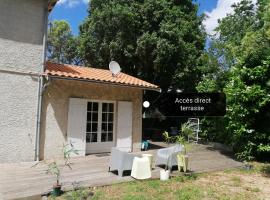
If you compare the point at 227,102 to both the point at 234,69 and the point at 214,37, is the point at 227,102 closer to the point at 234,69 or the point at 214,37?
the point at 234,69

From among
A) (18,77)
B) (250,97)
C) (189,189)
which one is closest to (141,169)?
(189,189)

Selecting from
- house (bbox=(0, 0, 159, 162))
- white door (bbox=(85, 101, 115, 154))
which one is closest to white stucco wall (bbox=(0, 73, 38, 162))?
house (bbox=(0, 0, 159, 162))

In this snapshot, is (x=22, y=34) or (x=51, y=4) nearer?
(x=22, y=34)

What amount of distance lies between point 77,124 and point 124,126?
241 cm

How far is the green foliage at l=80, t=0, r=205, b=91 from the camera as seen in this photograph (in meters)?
18.3

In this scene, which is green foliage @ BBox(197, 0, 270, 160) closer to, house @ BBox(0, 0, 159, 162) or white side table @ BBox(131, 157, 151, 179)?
house @ BBox(0, 0, 159, 162)

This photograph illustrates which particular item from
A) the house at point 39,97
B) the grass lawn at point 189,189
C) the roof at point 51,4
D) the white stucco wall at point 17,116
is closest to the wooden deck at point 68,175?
the white stucco wall at point 17,116

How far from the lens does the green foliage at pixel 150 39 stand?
60.1 feet

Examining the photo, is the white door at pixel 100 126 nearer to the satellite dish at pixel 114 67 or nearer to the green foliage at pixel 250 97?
the satellite dish at pixel 114 67

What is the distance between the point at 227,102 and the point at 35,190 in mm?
9175

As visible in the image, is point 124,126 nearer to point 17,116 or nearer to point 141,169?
point 141,169

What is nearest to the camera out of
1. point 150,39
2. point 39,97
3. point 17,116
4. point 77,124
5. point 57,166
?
point 57,166

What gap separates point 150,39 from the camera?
18.1 m

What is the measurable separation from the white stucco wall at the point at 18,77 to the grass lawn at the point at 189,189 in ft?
14.5
